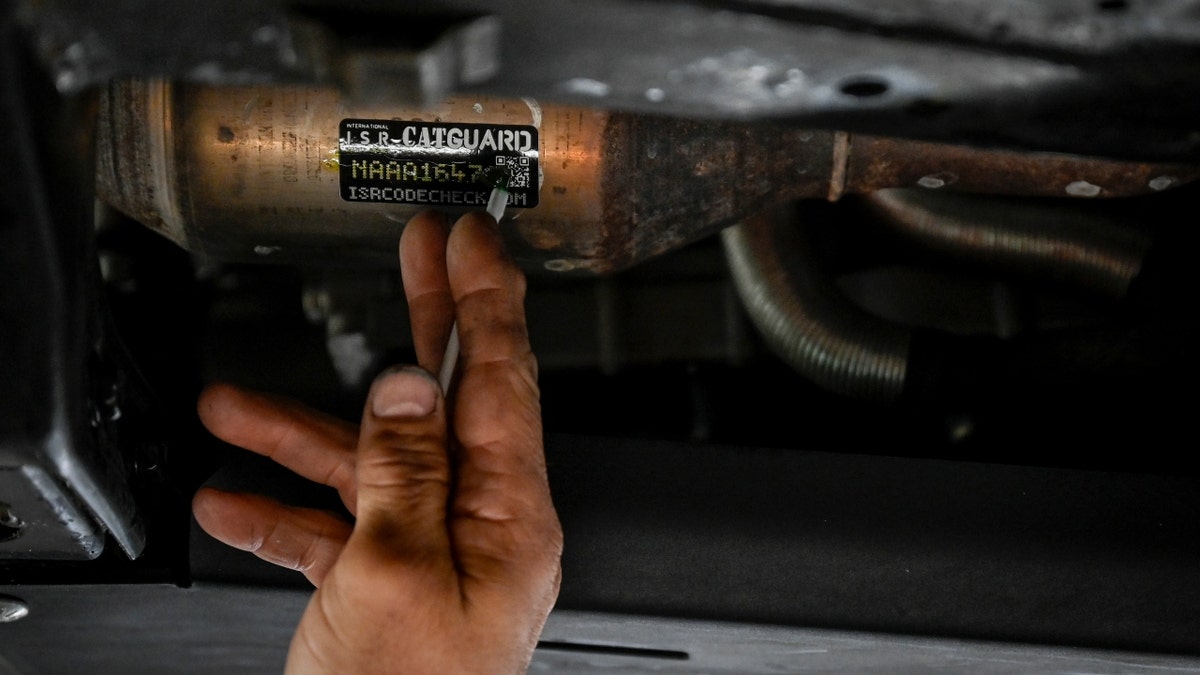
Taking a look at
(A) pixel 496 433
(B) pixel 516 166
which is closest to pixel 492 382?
(A) pixel 496 433

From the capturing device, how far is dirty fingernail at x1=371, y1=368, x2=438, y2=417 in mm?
643

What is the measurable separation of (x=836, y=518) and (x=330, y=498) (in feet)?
1.39

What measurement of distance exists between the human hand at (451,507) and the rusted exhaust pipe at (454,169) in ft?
0.23

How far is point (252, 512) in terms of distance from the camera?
811 mm

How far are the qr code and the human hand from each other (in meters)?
0.07

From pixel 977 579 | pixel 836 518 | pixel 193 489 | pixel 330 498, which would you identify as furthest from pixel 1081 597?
pixel 193 489

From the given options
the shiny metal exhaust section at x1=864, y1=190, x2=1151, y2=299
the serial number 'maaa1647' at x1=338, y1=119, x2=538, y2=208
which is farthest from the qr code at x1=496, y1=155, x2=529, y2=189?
the shiny metal exhaust section at x1=864, y1=190, x2=1151, y2=299

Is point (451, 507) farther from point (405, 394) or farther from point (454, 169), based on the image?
point (454, 169)

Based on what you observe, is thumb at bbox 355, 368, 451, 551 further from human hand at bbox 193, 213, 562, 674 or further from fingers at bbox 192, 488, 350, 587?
fingers at bbox 192, 488, 350, 587

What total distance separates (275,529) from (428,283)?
0.24 m

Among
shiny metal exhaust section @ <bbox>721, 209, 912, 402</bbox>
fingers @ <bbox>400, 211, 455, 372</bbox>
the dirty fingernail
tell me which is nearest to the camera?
the dirty fingernail

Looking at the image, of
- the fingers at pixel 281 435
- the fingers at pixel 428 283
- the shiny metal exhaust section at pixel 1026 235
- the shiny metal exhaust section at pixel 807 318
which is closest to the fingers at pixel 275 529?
the fingers at pixel 281 435

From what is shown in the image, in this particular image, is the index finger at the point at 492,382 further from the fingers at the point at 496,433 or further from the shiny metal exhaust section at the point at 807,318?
the shiny metal exhaust section at the point at 807,318

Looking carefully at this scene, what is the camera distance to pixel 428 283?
0.78 meters
